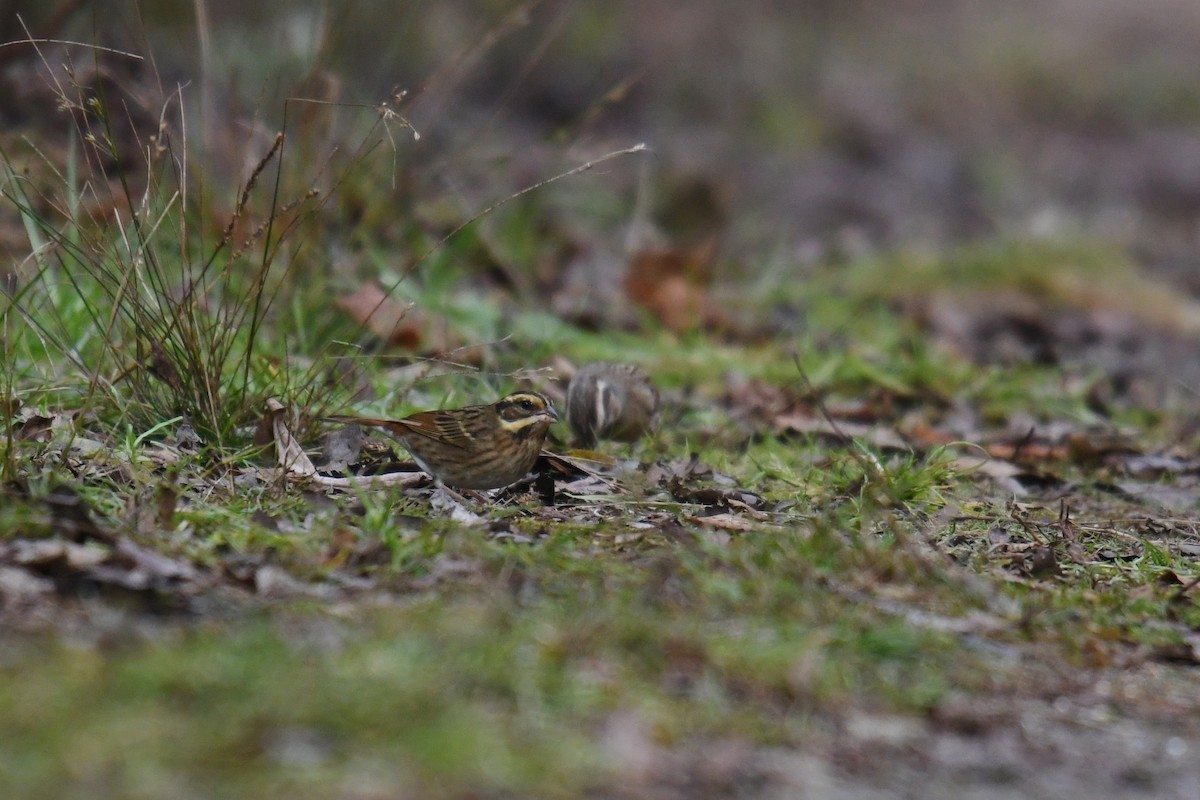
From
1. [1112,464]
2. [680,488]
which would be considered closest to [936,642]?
[680,488]

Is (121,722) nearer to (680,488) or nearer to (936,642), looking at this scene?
(936,642)

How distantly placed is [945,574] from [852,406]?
3612 millimetres

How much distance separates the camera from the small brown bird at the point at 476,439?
540cm

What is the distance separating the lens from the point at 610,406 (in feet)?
21.9

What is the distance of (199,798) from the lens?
2.72m

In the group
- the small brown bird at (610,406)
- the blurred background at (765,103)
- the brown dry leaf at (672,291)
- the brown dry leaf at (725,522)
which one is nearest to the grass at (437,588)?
the brown dry leaf at (725,522)

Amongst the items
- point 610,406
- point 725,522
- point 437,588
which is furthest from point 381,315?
point 437,588

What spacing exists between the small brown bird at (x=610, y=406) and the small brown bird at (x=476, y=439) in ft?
2.87

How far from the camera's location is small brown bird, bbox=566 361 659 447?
6.65m

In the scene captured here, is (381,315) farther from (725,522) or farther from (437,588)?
(437,588)

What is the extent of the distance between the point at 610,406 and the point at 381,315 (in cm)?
136

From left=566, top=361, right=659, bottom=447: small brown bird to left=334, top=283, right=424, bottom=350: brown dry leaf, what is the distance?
0.88 metres

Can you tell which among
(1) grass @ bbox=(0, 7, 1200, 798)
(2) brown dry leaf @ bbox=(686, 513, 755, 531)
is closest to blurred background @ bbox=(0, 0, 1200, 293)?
(1) grass @ bbox=(0, 7, 1200, 798)

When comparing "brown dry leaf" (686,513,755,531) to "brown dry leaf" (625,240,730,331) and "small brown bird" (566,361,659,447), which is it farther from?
"brown dry leaf" (625,240,730,331)
